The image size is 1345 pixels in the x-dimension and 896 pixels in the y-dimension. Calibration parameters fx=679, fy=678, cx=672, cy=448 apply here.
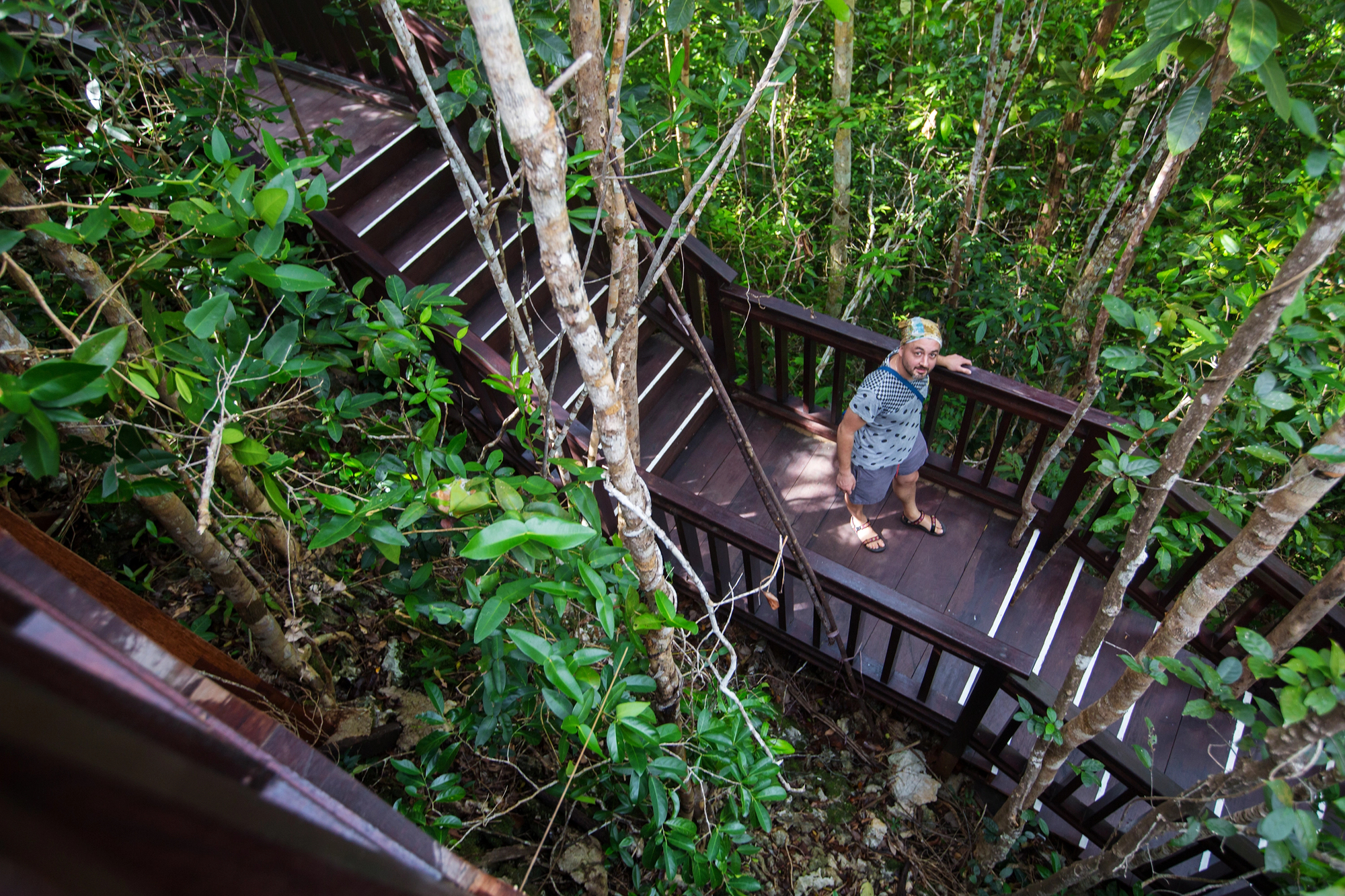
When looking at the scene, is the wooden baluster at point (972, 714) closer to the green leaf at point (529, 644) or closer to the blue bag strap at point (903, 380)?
the blue bag strap at point (903, 380)

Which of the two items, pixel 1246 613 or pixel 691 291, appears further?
pixel 691 291

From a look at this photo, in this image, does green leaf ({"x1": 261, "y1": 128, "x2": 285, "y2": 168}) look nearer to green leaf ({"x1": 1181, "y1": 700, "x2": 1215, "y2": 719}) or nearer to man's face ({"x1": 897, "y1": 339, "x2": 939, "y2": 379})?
man's face ({"x1": 897, "y1": 339, "x2": 939, "y2": 379})

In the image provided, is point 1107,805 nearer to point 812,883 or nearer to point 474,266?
point 812,883

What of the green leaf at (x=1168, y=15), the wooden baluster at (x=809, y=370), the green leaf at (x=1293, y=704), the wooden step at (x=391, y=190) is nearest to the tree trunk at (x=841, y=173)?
the wooden baluster at (x=809, y=370)

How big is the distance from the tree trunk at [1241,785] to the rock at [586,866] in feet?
5.53

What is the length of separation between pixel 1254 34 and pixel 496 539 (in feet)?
6.37

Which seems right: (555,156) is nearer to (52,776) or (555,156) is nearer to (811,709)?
(52,776)

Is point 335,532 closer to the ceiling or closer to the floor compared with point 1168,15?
closer to the floor

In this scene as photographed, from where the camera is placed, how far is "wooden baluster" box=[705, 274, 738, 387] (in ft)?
12.5

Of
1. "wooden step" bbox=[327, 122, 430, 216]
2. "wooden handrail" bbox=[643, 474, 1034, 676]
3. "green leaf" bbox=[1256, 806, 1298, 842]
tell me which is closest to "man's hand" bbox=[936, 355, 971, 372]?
"wooden handrail" bbox=[643, 474, 1034, 676]

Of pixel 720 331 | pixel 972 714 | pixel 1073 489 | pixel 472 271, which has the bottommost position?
pixel 972 714

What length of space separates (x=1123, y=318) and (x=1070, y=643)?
209 cm

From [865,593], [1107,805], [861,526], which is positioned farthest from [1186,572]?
[865,593]

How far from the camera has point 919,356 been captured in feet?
9.81
